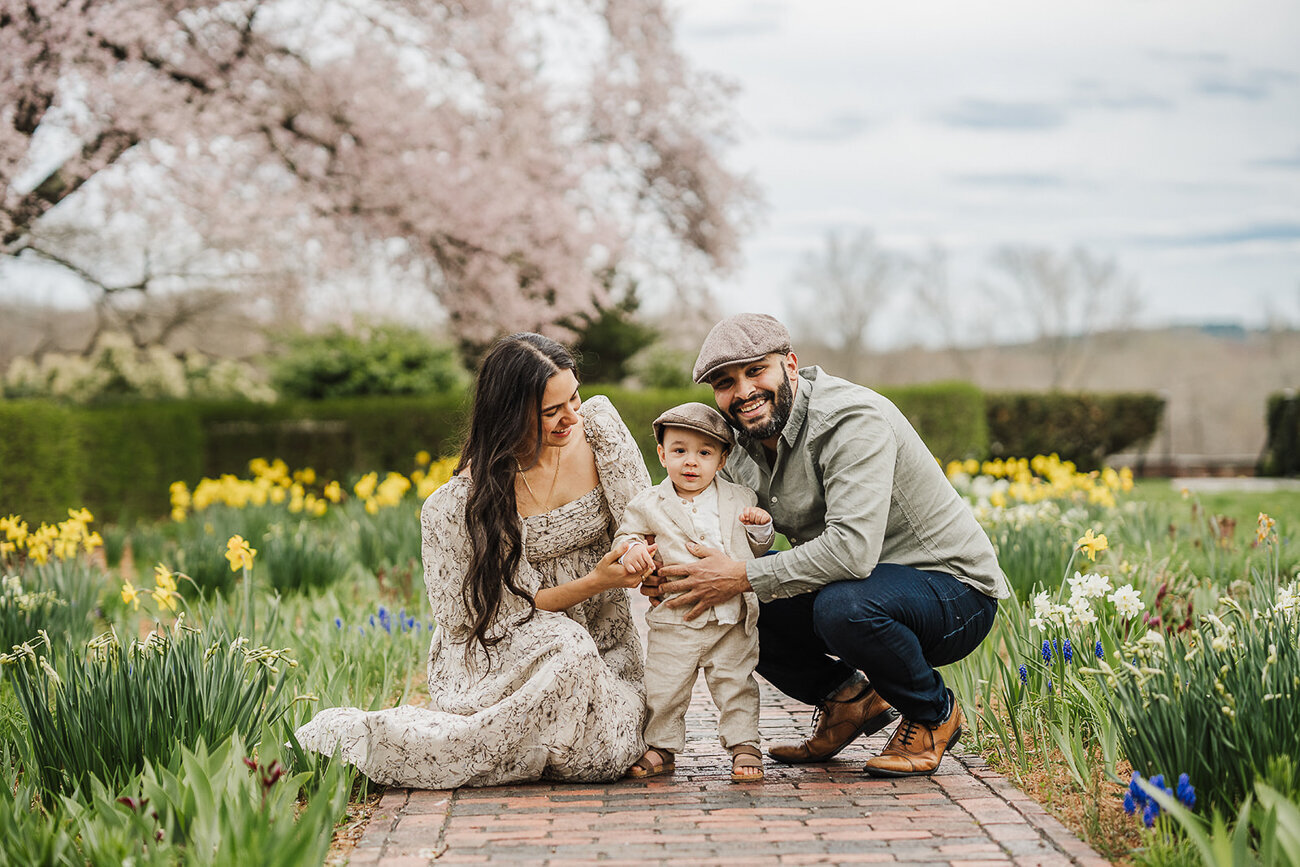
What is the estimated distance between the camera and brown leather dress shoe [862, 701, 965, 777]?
2.95 meters

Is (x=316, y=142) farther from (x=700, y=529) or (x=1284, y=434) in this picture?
(x=1284, y=434)

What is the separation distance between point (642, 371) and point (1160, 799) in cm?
1399

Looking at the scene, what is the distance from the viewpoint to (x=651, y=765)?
303cm

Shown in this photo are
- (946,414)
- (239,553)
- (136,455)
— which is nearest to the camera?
(239,553)

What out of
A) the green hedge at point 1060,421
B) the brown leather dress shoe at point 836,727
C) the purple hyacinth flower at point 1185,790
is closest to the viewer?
the purple hyacinth flower at point 1185,790

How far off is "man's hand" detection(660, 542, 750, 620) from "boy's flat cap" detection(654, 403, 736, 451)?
13.4 inches

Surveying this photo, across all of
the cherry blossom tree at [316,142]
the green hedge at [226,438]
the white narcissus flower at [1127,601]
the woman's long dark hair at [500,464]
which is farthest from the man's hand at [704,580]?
the cherry blossom tree at [316,142]

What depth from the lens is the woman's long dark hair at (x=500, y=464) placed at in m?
2.99

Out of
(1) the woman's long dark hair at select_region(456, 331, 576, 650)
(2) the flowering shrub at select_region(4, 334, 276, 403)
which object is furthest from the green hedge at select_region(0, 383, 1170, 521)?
(1) the woman's long dark hair at select_region(456, 331, 576, 650)

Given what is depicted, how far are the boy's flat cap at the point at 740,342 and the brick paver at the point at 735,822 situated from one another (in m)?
1.18

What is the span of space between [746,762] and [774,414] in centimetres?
100

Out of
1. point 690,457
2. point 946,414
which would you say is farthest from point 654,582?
point 946,414

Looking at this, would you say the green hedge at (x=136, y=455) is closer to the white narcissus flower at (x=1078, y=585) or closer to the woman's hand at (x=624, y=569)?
the woman's hand at (x=624, y=569)

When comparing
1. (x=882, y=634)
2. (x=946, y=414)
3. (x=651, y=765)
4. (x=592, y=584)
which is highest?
(x=592, y=584)
